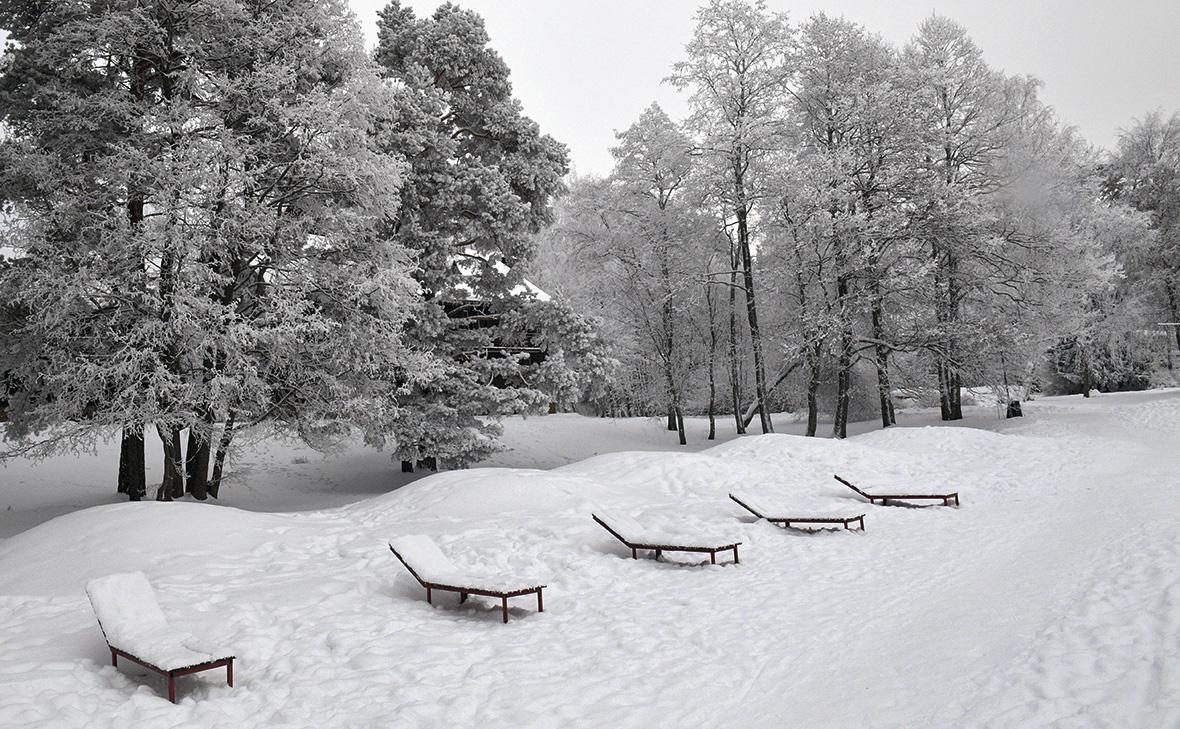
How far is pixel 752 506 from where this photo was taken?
1083cm

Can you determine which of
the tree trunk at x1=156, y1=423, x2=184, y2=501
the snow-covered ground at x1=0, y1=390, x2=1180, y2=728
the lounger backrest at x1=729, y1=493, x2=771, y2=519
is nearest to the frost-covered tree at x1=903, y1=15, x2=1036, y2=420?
the snow-covered ground at x1=0, y1=390, x2=1180, y2=728

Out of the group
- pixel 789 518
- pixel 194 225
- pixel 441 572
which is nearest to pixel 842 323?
pixel 789 518

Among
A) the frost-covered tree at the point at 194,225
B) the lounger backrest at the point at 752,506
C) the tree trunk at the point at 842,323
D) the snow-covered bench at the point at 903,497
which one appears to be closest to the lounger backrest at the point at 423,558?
the lounger backrest at the point at 752,506

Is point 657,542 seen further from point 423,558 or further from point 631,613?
point 423,558

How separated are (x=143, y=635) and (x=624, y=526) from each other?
224 inches

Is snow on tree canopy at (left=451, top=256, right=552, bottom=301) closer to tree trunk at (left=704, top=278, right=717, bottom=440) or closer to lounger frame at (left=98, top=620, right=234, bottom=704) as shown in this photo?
tree trunk at (left=704, top=278, right=717, bottom=440)

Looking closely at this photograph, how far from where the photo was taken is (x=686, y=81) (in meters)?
21.6

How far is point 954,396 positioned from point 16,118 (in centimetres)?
2848

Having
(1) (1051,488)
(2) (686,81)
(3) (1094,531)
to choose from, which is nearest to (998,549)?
(3) (1094,531)

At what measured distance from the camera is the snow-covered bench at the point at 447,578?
6750 millimetres

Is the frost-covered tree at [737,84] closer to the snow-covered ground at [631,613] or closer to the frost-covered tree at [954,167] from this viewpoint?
the frost-covered tree at [954,167]

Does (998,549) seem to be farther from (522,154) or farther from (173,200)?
(522,154)

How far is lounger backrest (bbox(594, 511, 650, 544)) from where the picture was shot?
8961mm

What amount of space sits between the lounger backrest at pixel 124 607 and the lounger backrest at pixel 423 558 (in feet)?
7.79
